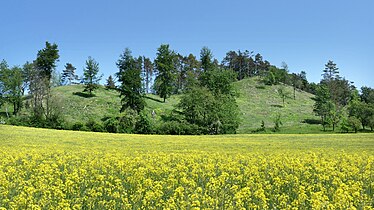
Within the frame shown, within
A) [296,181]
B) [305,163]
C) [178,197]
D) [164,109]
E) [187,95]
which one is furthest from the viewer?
→ [164,109]

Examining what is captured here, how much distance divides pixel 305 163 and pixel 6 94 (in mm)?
83651

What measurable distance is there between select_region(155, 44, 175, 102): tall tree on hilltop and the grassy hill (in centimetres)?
354

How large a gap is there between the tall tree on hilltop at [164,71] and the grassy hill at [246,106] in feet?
11.6

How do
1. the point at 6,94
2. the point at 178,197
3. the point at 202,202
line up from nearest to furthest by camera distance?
the point at 202,202, the point at 178,197, the point at 6,94

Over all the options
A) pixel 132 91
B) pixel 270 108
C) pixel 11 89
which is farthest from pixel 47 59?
pixel 270 108

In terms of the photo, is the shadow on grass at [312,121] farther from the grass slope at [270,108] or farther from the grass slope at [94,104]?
the grass slope at [94,104]

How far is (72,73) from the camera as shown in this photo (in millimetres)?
136250

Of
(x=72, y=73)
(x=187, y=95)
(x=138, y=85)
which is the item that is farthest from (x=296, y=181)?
(x=72, y=73)

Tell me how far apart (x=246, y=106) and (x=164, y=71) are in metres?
28.7

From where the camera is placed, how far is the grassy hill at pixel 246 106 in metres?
82.4

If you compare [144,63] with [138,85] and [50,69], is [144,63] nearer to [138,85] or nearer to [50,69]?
[50,69]

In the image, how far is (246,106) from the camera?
108 m

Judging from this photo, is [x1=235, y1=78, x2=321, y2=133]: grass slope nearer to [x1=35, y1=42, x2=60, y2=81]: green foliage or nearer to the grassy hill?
the grassy hill

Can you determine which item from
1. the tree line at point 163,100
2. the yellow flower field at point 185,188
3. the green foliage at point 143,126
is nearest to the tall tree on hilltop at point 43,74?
the tree line at point 163,100
